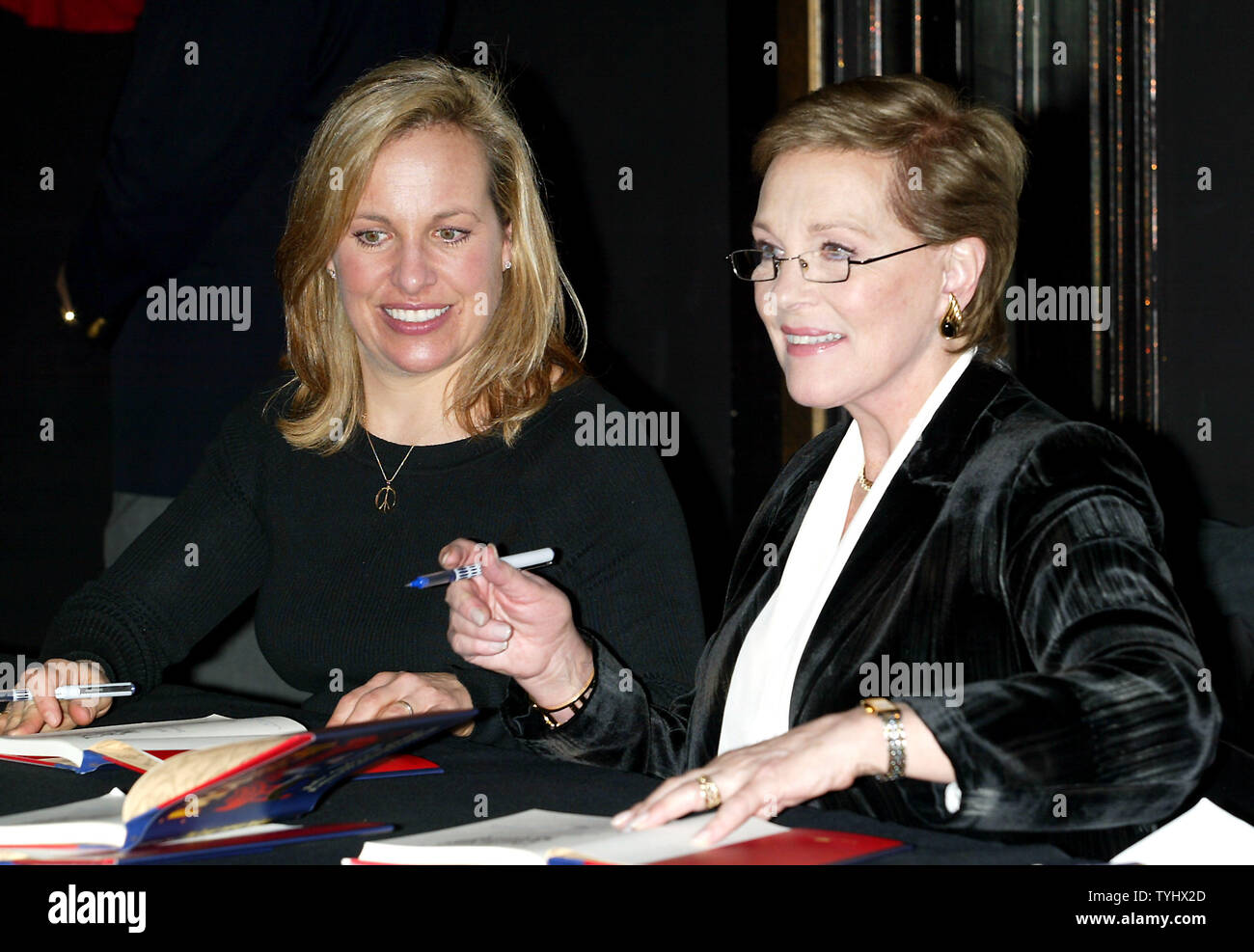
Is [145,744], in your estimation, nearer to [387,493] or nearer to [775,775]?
[387,493]

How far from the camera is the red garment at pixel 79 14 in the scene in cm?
391

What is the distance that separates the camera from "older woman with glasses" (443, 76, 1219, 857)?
1076mm

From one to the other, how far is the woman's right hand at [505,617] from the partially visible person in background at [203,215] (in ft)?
6.54

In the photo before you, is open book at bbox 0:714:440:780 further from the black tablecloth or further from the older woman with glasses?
the older woman with glasses

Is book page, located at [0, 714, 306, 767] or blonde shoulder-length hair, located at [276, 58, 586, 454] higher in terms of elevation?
blonde shoulder-length hair, located at [276, 58, 586, 454]

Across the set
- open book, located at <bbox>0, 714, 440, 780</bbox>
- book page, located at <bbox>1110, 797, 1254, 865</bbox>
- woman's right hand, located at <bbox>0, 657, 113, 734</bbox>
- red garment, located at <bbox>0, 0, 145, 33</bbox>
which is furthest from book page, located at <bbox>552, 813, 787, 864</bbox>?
red garment, located at <bbox>0, 0, 145, 33</bbox>

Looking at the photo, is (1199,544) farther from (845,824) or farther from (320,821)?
(320,821)

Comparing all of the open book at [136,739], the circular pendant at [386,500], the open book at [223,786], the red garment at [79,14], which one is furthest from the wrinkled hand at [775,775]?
the red garment at [79,14]

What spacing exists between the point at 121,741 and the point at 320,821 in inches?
15.2

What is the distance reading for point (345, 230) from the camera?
1.98 m

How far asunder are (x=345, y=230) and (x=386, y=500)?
406 millimetres

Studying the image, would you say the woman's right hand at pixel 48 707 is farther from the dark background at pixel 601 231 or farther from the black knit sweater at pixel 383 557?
the dark background at pixel 601 231

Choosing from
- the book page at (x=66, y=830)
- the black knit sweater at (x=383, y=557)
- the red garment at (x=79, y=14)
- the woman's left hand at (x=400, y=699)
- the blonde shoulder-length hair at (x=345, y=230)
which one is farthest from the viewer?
the red garment at (x=79, y=14)

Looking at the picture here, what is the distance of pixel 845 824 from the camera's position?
112 centimetres
